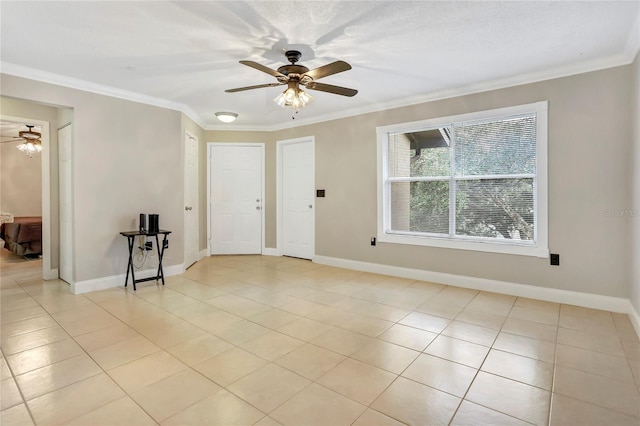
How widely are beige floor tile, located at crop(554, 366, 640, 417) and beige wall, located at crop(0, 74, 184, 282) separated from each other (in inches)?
178

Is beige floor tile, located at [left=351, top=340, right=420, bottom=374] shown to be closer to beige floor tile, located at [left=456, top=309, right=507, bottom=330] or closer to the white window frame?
beige floor tile, located at [left=456, top=309, right=507, bottom=330]

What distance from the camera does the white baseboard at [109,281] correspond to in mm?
3838

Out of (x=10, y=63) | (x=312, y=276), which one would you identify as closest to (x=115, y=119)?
(x=10, y=63)

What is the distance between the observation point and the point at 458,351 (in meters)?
2.41

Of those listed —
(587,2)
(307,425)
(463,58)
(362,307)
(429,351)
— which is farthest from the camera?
(362,307)

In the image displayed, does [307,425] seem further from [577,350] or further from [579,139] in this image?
[579,139]

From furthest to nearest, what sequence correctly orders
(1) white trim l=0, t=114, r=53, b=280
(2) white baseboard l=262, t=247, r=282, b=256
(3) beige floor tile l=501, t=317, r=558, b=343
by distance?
(2) white baseboard l=262, t=247, r=282, b=256
(1) white trim l=0, t=114, r=53, b=280
(3) beige floor tile l=501, t=317, r=558, b=343

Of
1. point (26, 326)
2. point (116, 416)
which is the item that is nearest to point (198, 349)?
point (116, 416)

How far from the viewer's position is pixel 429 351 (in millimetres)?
2408

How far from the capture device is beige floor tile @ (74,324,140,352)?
8.20 feet

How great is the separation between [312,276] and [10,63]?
409 centimetres

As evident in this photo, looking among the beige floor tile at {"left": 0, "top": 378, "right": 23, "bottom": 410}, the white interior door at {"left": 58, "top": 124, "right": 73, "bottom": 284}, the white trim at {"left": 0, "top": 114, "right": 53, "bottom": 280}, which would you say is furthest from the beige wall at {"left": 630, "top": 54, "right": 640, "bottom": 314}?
the white trim at {"left": 0, "top": 114, "right": 53, "bottom": 280}

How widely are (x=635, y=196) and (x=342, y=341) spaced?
291 centimetres

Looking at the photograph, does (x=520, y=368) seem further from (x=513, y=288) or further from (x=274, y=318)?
(x=274, y=318)
